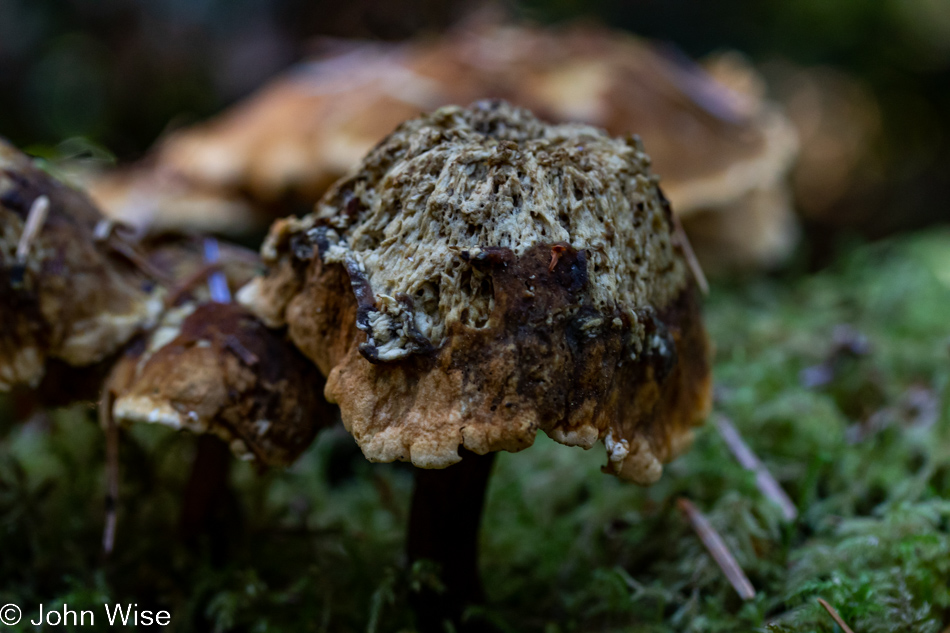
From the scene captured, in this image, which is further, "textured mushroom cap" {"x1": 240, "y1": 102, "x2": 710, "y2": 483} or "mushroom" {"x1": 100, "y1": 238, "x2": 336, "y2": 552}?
"mushroom" {"x1": 100, "y1": 238, "x2": 336, "y2": 552}

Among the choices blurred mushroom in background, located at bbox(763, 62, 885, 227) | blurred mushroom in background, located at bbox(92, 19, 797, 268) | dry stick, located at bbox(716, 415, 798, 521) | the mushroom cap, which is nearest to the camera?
dry stick, located at bbox(716, 415, 798, 521)

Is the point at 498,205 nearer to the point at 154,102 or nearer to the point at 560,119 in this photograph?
the point at 560,119

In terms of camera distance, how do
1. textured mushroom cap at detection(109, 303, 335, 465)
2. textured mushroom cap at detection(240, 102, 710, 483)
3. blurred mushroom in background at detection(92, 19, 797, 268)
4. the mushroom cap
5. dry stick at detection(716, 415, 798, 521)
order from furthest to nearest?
the mushroom cap, blurred mushroom in background at detection(92, 19, 797, 268), dry stick at detection(716, 415, 798, 521), textured mushroom cap at detection(109, 303, 335, 465), textured mushroom cap at detection(240, 102, 710, 483)

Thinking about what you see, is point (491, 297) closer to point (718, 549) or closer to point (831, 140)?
point (718, 549)

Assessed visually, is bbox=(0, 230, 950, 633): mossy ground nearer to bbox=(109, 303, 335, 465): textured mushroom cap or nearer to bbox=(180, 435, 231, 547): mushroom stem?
bbox=(180, 435, 231, 547): mushroom stem

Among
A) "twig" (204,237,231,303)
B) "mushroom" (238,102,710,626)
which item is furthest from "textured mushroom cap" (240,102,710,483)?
"twig" (204,237,231,303)

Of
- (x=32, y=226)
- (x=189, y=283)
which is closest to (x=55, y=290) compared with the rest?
(x=32, y=226)

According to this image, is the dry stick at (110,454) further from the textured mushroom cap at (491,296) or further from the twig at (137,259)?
the textured mushroom cap at (491,296)
